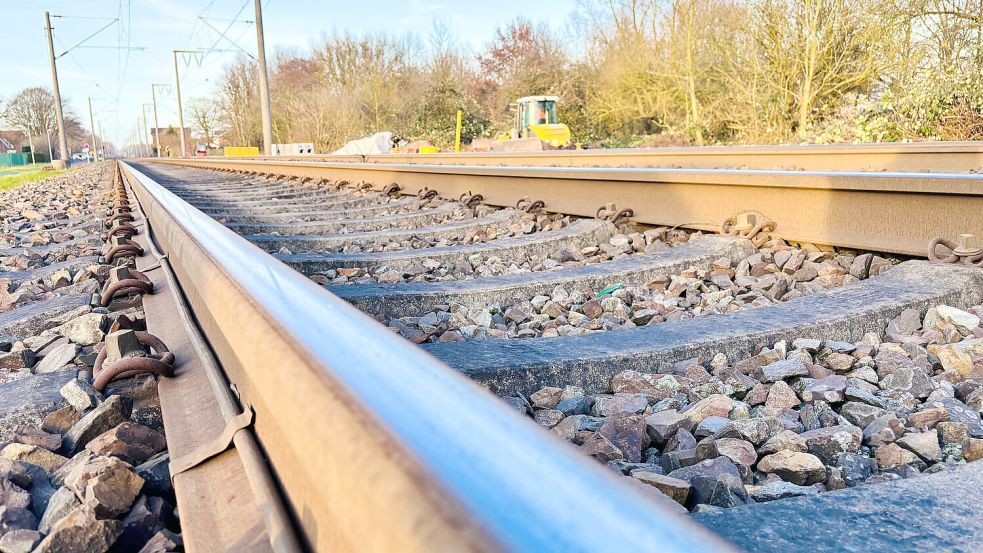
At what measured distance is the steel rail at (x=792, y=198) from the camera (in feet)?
9.20

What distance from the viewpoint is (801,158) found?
23.0ft

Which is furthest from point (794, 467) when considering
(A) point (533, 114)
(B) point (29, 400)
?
(A) point (533, 114)

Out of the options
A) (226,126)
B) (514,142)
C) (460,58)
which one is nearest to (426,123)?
(460,58)

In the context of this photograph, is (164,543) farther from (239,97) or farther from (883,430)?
(239,97)

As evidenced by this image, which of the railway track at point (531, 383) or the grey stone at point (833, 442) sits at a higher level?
the railway track at point (531, 383)

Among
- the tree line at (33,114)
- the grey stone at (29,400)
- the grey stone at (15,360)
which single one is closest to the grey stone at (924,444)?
the grey stone at (29,400)

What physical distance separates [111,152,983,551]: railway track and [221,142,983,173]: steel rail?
322cm

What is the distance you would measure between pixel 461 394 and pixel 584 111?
109 feet

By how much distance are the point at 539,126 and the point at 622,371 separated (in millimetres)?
20753

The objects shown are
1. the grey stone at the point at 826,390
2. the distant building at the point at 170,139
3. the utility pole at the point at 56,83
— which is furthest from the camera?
the distant building at the point at 170,139

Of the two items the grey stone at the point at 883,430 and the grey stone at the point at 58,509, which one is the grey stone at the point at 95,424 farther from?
the grey stone at the point at 883,430

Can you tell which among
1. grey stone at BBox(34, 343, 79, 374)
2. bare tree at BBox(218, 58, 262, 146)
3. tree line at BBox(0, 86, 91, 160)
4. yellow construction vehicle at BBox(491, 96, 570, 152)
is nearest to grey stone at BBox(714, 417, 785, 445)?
grey stone at BBox(34, 343, 79, 374)

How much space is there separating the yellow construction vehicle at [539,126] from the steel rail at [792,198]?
Answer: 54.7ft

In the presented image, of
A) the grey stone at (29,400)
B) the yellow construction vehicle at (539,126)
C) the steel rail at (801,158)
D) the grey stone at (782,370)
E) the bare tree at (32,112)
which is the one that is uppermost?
the bare tree at (32,112)
